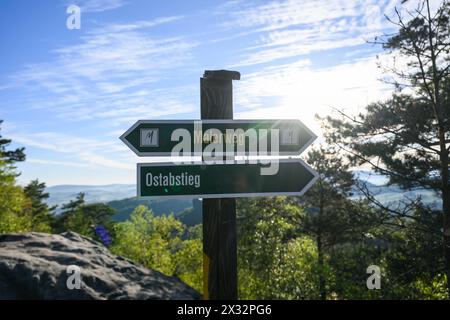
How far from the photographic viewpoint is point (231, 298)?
12.2 feet

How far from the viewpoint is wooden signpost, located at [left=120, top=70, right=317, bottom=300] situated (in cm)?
369

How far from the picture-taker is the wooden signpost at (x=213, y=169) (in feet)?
12.1

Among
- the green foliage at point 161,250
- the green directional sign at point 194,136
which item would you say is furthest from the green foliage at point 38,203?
the green directional sign at point 194,136

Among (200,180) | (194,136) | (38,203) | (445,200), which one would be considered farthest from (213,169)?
(38,203)

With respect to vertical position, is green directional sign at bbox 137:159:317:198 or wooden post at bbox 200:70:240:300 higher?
green directional sign at bbox 137:159:317:198

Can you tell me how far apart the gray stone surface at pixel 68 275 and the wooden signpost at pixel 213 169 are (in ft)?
16.0

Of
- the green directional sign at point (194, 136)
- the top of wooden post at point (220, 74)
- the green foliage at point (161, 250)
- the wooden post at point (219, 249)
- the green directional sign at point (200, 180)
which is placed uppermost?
the top of wooden post at point (220, 74)

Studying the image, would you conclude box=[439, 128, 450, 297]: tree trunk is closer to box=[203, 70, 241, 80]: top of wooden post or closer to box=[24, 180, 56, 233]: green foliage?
box=[203, 70, 241, 80]: top of wooden post

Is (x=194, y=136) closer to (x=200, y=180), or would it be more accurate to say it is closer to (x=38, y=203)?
(x=200, y=180)

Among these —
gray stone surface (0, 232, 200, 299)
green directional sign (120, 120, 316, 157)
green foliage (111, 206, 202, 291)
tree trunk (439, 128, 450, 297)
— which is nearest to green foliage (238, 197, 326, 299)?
green foliage (111, 206, 202, 291)

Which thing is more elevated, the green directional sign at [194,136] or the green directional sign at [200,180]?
the green directional sign at [194,136]

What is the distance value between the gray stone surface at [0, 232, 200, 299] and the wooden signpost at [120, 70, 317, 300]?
16.0 ft

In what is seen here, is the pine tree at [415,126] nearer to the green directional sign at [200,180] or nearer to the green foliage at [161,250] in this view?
the green directional sign at [200,180]

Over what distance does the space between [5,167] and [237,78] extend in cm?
3819
